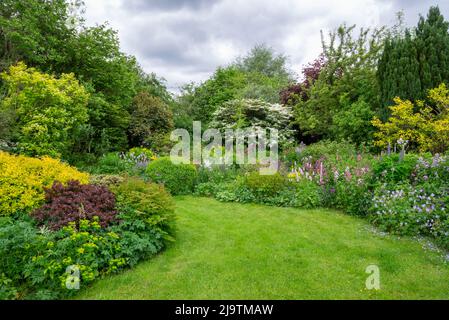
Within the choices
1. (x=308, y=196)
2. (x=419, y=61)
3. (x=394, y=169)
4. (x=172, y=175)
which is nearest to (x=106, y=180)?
(x=172, y=175)

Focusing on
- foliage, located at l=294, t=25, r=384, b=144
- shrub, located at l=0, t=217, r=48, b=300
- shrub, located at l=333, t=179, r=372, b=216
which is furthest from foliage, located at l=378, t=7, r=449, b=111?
shrub, located at l=0, t=217, r=48, b=300

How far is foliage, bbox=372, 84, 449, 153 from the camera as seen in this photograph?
812 centimetres

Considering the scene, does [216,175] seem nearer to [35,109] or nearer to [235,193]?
[235,193]

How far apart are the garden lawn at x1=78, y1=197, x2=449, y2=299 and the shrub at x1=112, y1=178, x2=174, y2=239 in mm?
386

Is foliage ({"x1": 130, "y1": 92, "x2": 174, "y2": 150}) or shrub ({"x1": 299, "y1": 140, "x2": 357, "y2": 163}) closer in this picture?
shrub ({"x1": 299, "y1": 140, "x2": 357, "y2": 163})

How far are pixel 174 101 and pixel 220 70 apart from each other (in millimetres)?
3418

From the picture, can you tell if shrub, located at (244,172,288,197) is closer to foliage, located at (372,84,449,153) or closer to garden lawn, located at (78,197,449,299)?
garden lawn, located at (78,197,449,299)

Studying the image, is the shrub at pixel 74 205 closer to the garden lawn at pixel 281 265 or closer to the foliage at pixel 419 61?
the garden lawn at pixel 281 265

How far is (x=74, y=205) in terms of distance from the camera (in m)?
4.30

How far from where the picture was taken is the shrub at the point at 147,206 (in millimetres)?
4426

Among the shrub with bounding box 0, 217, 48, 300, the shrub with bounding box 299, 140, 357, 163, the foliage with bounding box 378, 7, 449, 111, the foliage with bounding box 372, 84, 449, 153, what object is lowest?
the shrub with bounding box 0, 217, 48, 300

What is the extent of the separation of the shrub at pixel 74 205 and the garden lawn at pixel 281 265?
3.34 feet

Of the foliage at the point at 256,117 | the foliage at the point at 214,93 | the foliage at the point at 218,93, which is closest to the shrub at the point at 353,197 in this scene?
the foliage at the point at 256,117

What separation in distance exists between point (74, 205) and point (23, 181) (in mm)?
1009
